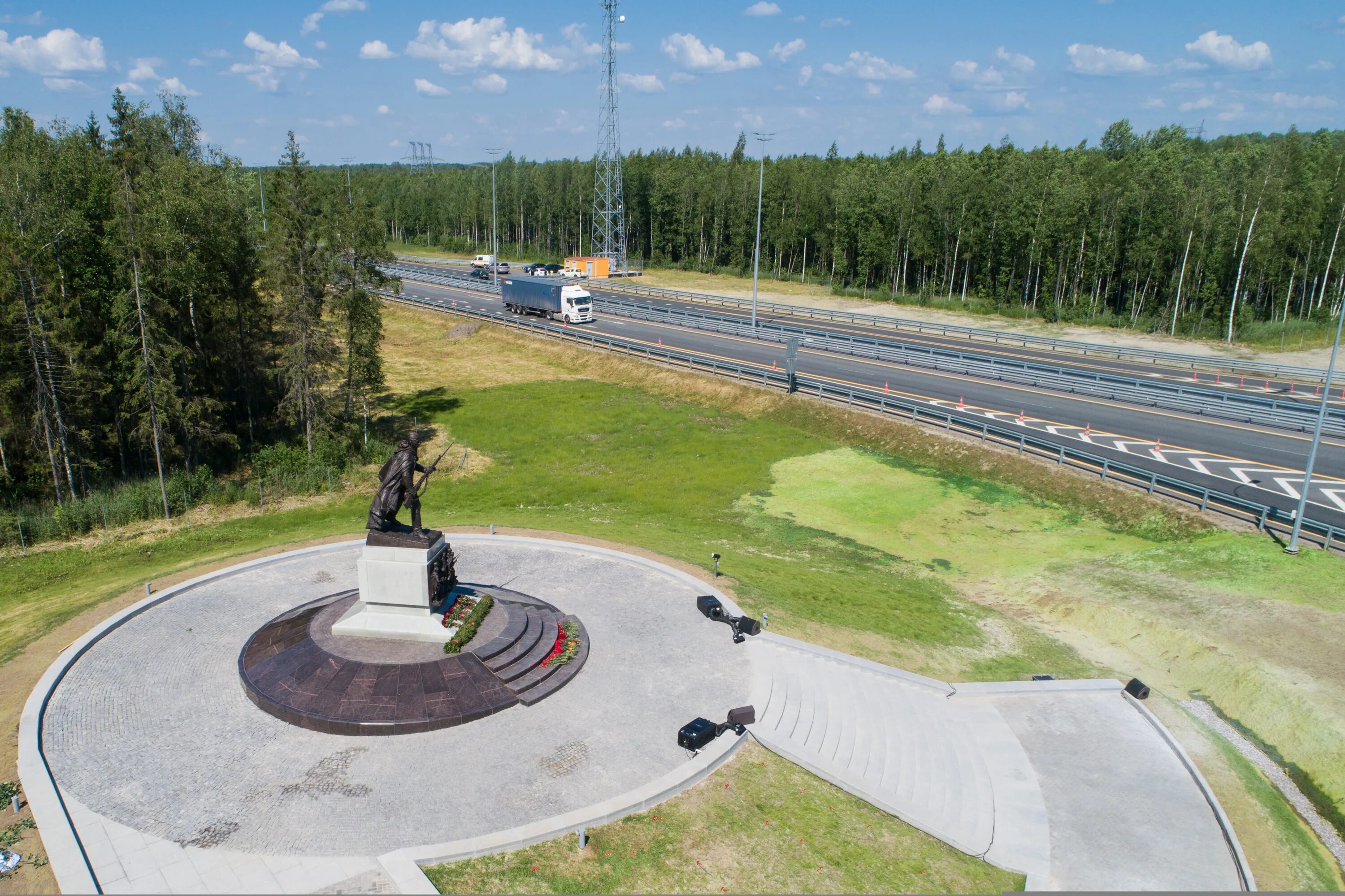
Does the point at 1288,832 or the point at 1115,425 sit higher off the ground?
the point at 1115,425

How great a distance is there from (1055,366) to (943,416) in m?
16.2

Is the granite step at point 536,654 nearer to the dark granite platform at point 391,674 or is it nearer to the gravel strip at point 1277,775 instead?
the dark granite platform at point 391,674

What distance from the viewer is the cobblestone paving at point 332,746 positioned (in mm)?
14477

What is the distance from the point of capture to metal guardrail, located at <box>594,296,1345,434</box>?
1640 inches

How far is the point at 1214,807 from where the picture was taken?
55.6 feet

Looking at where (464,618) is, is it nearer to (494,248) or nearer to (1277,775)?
(1277,775)

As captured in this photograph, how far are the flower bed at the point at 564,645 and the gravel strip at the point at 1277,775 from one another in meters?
16.6

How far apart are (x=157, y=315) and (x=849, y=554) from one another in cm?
3144

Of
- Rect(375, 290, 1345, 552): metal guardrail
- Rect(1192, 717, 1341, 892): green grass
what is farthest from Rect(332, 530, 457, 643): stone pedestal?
Rect(375, 290, 1345, 552): metal guardrail

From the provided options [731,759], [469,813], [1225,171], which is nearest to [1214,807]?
[731,759]

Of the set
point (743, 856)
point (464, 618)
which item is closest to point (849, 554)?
point (464, 618)

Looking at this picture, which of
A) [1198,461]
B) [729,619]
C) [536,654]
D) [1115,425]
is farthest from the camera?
[1115,425]

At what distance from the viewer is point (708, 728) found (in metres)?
17.0

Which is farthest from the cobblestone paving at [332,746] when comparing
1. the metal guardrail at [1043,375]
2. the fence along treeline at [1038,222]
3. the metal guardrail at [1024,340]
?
the metal guardrail at [1024,340]
